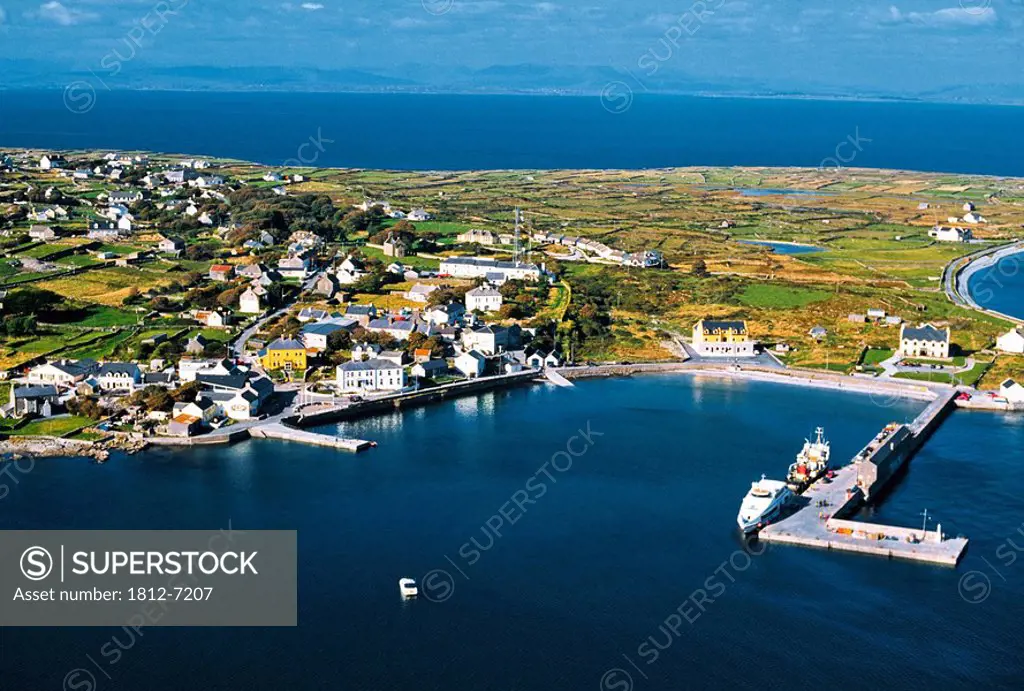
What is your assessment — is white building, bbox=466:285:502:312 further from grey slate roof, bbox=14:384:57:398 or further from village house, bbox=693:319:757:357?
grey slate roof, bbox=14:384:57:398

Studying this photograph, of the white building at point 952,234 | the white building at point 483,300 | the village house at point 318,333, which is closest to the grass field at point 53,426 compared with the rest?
the village house at point 318,333

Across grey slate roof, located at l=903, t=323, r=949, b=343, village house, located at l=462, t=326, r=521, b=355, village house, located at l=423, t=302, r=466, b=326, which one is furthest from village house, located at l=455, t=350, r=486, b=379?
grey slate roof, located at l=903, t=323, r=949, b=343

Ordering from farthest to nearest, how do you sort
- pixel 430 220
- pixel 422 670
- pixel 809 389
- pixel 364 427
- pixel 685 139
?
pixel 685 139
pixel 430 220
pixel 809 389
pixel 364 427
pixel 422 670

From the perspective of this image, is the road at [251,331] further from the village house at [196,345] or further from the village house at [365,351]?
the village house at [365,351]

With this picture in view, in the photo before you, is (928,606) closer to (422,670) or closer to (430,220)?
(422,670)

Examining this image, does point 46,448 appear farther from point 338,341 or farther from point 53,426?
point 338,341

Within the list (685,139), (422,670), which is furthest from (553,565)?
(685,139)

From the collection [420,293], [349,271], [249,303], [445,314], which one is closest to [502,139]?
[349,271]
